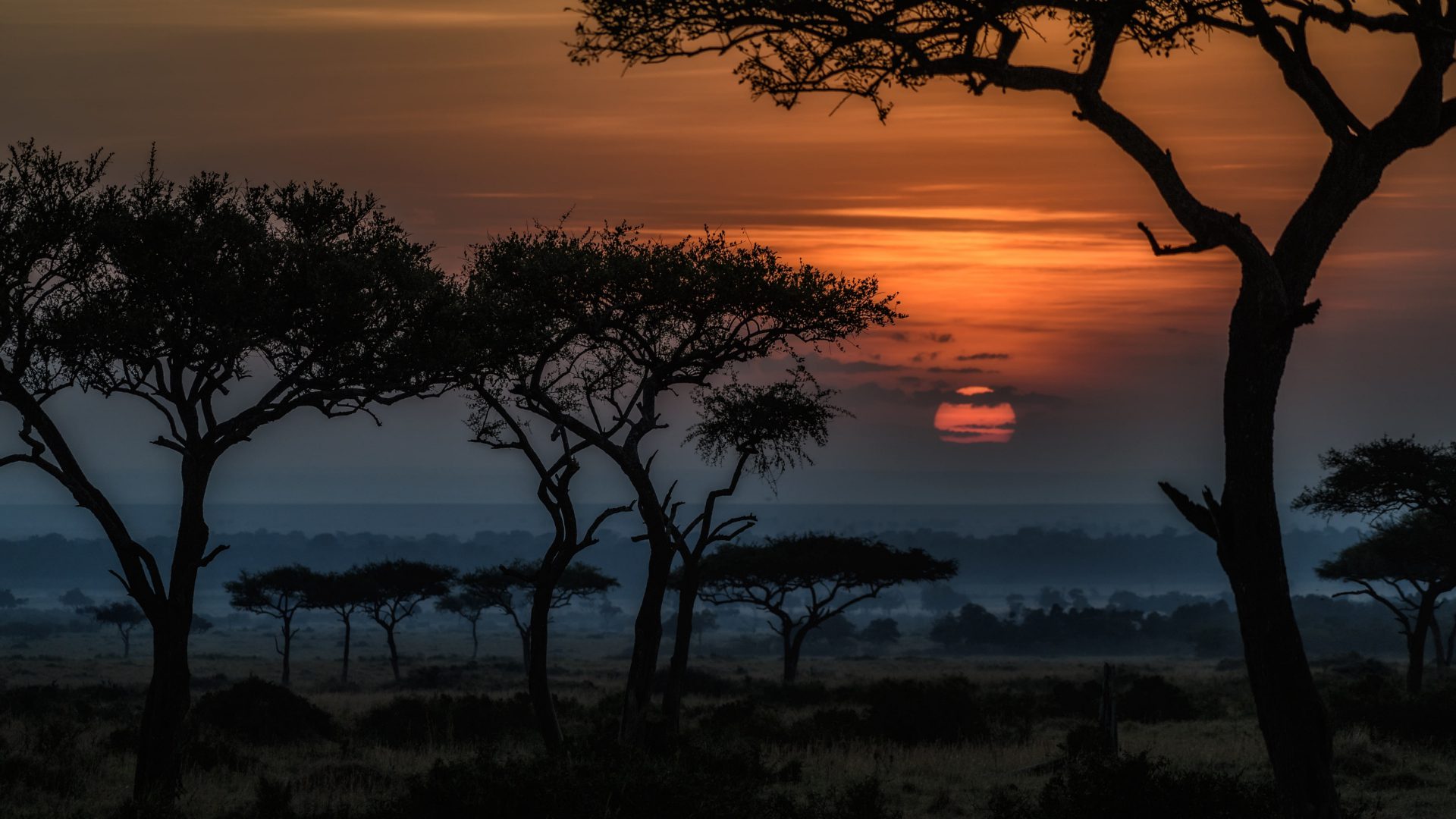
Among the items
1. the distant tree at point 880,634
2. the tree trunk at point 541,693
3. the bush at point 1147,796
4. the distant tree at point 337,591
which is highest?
the distant tree at point 337,591

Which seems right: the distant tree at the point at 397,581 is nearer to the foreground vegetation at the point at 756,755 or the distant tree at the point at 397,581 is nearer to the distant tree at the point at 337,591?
the distant tree at the point at 337,591

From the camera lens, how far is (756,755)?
2319 centimetres

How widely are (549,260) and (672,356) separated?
2.99 meters

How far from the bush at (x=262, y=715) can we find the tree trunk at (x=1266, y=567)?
23.9m

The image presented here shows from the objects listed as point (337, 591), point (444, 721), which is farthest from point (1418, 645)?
point (337, 591)

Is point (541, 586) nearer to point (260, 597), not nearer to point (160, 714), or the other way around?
point (160, 714)

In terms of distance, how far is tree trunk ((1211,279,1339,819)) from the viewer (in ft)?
39.5

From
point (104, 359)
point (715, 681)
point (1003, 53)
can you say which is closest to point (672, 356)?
point (104, 359)

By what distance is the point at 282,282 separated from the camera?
70.2ft

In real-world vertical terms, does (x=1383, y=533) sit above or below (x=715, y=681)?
above

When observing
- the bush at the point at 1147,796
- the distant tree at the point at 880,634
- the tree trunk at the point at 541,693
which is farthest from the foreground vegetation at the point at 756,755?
the distant tree at the point at 880,634

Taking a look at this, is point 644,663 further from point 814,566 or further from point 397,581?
point 397,581

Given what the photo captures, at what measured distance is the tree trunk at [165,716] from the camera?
1914 centimetres

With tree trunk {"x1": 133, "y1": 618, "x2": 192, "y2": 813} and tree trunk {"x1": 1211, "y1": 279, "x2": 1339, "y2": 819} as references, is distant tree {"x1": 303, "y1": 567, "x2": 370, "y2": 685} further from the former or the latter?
tree trunk {"x1": 1211, "y1": 279, "x2": 1339, "y2": 819}
